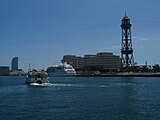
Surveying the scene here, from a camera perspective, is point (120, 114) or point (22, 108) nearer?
point (120, 114)

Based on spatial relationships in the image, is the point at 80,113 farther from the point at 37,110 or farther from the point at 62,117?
the point at 37,110

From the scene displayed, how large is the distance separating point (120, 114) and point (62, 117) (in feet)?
20.9

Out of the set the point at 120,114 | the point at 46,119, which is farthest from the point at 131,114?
the point at 46,119

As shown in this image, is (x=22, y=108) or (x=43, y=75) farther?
(x=43, y=75)

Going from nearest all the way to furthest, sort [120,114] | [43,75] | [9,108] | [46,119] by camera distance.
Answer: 1. [46,119]
2. [120,114]
3. [9,108]
4. [43,75]

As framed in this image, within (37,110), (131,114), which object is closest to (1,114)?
(37,110)

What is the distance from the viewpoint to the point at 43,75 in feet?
328

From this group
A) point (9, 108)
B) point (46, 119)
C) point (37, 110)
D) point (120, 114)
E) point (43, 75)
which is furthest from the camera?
point (43, 75)

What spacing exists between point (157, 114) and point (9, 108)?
18807 mm

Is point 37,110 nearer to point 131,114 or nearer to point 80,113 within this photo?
point 80,113

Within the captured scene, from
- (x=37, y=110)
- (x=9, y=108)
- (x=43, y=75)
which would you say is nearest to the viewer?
(x=37, y=110)

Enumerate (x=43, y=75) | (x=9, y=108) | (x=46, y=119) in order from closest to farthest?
(x=46, y=119), (x=9, y=108), (x=43, y=75)

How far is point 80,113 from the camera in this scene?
123 ft

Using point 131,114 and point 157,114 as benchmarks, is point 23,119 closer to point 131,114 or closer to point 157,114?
point 131,114
